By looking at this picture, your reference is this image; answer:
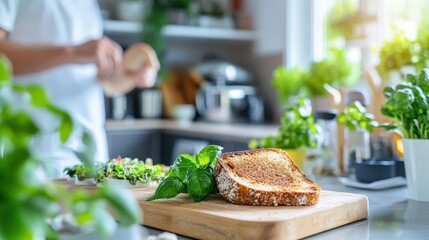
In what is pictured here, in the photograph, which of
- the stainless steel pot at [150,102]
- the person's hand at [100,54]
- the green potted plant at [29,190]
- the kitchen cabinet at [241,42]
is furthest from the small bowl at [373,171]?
the stainless steel pot at [150,102]

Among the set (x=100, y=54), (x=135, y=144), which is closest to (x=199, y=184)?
(x=100, y=54)

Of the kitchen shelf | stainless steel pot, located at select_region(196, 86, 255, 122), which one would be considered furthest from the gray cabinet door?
the kitchen shelf

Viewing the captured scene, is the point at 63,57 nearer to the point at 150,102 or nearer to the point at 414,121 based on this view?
the point at 414,121

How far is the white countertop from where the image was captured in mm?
2480

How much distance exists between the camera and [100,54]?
162 centimetres

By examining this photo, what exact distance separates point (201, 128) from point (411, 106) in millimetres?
1792

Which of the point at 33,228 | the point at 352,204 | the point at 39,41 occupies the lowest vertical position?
the point at 352,204

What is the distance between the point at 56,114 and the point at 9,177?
54mm

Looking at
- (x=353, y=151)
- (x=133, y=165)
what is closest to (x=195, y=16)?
(x=353, y=151)

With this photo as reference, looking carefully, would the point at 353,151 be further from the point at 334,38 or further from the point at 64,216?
the point at 334,38

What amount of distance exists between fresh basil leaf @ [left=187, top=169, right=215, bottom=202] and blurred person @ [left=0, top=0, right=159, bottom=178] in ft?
2.61

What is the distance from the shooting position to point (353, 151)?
4.69ft

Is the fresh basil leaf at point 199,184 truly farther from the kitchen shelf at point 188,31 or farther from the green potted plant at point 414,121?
the kitchen shelf at point 188,31

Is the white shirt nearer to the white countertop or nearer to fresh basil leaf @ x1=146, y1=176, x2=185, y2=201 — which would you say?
the white countertop
